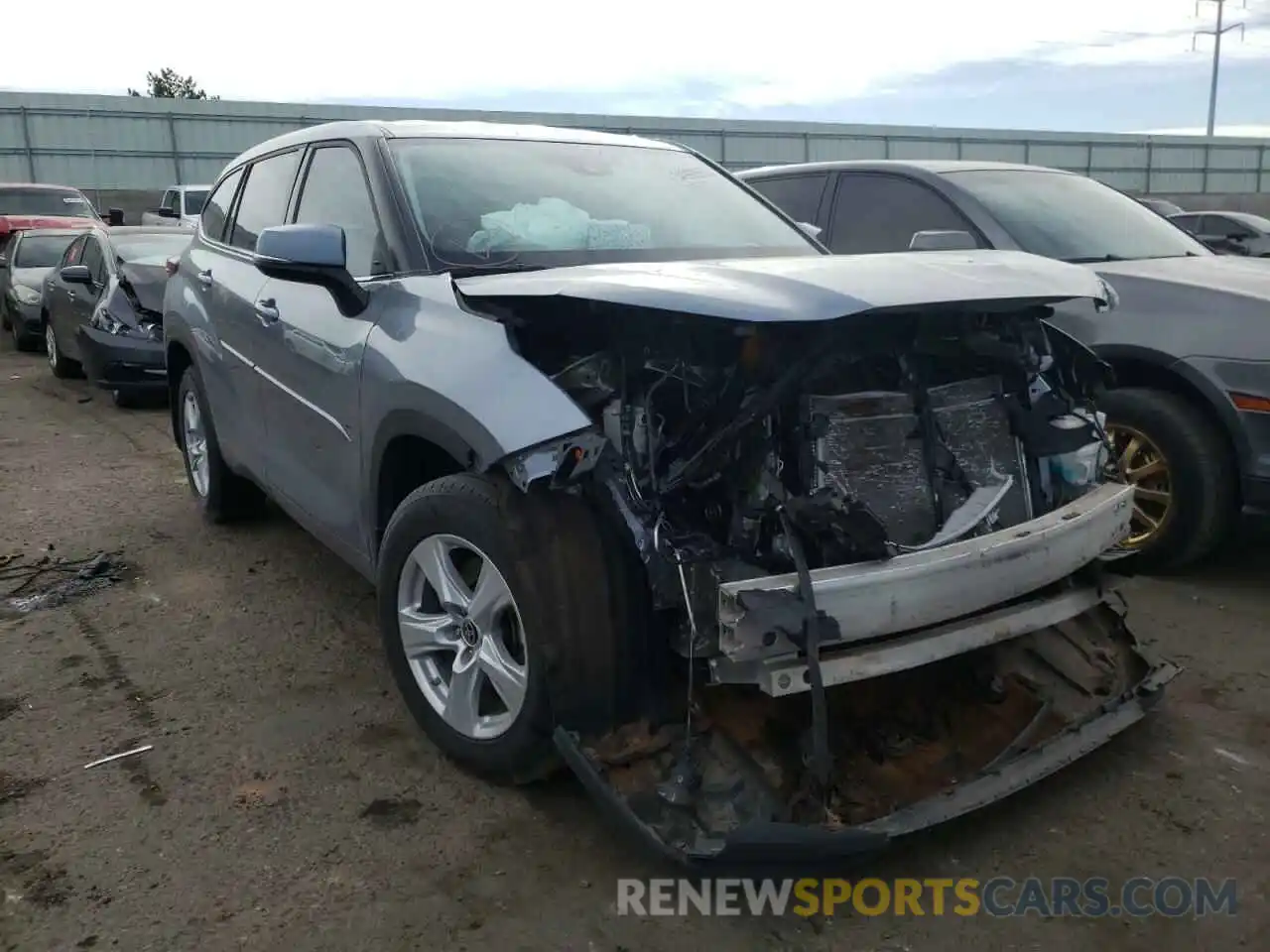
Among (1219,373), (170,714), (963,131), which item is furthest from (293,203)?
(963,131)

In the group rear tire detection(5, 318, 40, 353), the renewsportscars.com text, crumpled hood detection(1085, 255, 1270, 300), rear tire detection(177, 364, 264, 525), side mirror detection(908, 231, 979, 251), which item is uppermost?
side mirror detection(908, 231, 979, 251)

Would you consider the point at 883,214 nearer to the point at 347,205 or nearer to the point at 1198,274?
the point at 1198,274

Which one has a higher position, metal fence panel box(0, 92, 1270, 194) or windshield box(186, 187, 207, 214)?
metal fence panel box(0, 92, 1270, 194)

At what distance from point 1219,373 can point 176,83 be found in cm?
6025

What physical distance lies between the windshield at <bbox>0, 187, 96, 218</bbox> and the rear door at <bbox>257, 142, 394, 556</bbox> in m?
14.7

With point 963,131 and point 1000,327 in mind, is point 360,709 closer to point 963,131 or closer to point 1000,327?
point 1000,327

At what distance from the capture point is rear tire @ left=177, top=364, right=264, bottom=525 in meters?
5.19

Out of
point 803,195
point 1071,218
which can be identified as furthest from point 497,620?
point 803,195

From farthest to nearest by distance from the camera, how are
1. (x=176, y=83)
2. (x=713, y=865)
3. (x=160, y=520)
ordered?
1. (x=176, y=83)
2. (x=160, y=520)
3. (x=713, y=865)

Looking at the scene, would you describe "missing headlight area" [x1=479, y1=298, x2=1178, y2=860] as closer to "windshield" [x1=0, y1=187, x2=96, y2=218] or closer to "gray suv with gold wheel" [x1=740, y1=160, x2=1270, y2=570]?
"gray suv with gold wheel" [x1=740, y1=160, x2=1270, y2=570]

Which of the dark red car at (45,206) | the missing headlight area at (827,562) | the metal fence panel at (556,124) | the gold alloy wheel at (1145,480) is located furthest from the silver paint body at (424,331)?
the metal fence panel at (556,124)

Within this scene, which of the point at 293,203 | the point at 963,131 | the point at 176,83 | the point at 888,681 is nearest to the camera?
the point at 888,681

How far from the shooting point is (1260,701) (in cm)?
352

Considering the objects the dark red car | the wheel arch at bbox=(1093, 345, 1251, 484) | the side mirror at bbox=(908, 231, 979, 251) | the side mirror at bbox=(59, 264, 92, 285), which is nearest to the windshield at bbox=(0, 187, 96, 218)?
the dark red car
